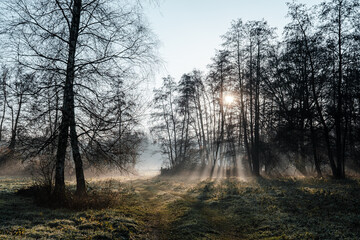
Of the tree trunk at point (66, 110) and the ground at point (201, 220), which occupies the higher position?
the tree trunk at point (66, 110)

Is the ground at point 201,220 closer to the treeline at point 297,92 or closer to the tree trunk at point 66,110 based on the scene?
the tree trunk at point 66,110

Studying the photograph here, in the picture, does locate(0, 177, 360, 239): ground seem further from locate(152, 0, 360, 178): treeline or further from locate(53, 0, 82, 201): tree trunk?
locate(152, 0, 360, 178): treeline

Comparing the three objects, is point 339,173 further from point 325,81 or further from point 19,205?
point 19,205

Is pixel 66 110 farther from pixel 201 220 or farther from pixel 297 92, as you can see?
pixel 297 92

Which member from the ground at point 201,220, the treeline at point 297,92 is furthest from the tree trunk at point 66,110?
the treeline at point 297,92

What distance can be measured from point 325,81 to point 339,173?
8145 mm

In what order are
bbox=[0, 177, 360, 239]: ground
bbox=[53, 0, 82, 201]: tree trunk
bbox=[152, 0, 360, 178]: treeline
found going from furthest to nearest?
bbox=[152, 0, 360, 178]: treeline < bbox=[53, 0, 82, 201]: tree trunk < bbox=[0, 177, 360, 239]: ground

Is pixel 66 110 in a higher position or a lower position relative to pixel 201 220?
higher

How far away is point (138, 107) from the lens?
10719 mm

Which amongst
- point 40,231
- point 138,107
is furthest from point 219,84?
point 40,231

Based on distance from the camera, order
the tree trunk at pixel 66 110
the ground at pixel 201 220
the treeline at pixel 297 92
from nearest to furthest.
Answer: the ground at pixel 201 220 < the tree trunk at pixel 66 110 < the treeline at pixel 297 92

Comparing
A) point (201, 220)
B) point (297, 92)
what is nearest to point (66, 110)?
point (201, 220)

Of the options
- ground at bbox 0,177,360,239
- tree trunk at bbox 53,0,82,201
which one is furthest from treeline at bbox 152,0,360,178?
tree trunk at bbox 53,0,82,201

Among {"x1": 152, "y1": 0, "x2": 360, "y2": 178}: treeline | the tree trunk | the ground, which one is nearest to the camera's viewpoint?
the ground
